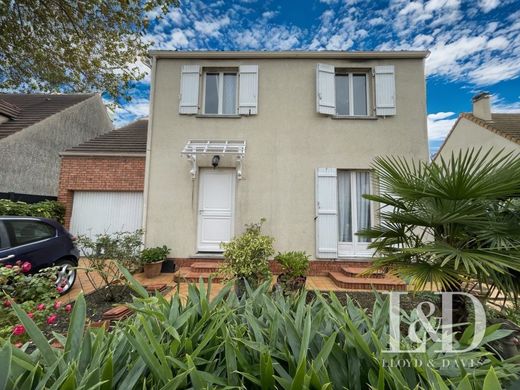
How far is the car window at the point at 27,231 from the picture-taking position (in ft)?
16.3

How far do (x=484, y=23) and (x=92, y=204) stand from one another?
1448 cm

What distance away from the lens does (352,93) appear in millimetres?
8188

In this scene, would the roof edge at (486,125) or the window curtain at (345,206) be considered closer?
the window curtain at (345,206)

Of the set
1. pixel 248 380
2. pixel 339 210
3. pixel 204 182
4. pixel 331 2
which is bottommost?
pixel 248 380

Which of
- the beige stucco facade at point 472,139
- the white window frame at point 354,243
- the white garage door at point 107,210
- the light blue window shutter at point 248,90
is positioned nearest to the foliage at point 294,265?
the white window frame at point 354,243

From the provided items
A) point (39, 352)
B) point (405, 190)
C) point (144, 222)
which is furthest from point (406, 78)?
point (39, 352)

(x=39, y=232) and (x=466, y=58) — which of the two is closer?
(x=39, y=232)

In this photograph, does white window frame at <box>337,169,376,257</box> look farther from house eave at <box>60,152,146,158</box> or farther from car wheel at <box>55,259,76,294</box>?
house eave at <box>60,152,146,158</box>

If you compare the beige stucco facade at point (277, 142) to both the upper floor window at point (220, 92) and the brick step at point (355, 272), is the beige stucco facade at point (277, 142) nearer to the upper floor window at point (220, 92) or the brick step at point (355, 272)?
the upper floor window at point (220, 92)

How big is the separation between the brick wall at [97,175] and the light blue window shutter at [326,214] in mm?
6134

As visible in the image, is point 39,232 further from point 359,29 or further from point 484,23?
point 484,23

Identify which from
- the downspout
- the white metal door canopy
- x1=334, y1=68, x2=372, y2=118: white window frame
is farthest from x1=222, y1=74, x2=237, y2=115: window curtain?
x1=334, y1=68, x2=372, y2=118: white window frame

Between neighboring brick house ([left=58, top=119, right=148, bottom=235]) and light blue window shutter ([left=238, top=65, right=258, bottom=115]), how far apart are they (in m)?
4.08

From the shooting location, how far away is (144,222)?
761cm
